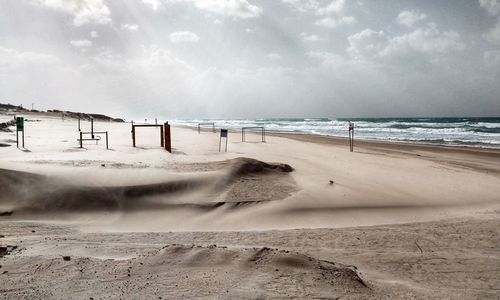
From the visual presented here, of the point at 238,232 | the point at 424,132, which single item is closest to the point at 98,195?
the point at 238,232

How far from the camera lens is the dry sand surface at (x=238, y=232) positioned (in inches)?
156

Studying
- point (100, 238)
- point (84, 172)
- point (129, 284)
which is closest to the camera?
point (129, 284)

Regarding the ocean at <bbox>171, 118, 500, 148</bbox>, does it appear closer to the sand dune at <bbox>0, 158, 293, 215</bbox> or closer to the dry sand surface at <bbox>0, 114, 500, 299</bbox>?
the dry sand surface at <bbox>0, 114, 500, 299</bbox>

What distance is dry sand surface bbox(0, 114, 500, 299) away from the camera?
395cm

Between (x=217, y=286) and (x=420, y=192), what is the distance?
7819 millimetres

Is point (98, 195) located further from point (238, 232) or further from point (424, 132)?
point (424, 132)

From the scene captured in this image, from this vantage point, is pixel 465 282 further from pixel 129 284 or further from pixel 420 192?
pixel 420 192

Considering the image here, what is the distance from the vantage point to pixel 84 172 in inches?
338

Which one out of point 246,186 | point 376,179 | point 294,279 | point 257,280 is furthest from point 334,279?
point 376,179

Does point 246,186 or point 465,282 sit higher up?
point 246,186

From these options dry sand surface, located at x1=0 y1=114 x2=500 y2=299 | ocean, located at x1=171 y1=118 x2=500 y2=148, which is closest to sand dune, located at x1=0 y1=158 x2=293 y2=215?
dry sand surface, located at x1=0 y1=114 x2=500 y2=299

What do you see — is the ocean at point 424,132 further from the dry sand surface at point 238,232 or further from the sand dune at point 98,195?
the sand dune at point 98,195

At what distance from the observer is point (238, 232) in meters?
6.38

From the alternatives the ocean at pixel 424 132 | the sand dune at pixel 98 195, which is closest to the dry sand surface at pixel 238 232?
the sand dune at pixel 98 195
